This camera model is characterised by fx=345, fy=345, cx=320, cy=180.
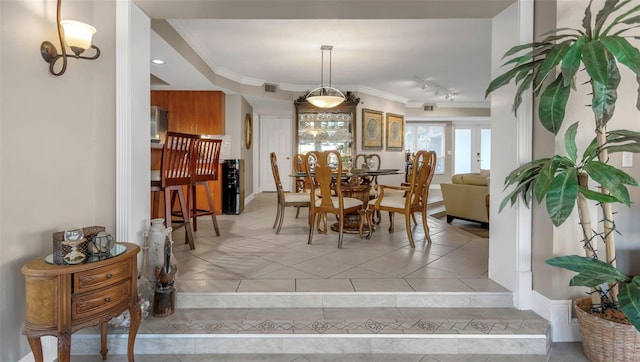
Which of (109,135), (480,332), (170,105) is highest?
(170,105)

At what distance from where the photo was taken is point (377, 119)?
739 centimetres

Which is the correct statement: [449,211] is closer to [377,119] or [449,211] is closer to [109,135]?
[377,119]

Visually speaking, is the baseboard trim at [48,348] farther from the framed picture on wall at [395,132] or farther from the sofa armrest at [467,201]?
the framed picture on wall at [395,132]

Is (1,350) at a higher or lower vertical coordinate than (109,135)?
lower

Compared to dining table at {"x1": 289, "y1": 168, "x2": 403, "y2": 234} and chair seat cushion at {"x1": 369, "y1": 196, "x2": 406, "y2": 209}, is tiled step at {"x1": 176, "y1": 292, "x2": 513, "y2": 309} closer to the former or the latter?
chair seat cushion at {"x1": 369, "y1": 196, "x2": 406, "y2": 209}

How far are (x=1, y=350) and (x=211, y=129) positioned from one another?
180 inches

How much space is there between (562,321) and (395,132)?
6147 mm

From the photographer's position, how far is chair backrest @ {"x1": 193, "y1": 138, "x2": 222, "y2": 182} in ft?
11.8

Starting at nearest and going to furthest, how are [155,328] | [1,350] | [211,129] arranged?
[1,350]
[155,328]
[211,129]

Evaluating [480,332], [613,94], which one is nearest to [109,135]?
[480,332]

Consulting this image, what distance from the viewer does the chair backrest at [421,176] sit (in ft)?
11.1

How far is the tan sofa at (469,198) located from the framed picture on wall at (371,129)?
2120mm

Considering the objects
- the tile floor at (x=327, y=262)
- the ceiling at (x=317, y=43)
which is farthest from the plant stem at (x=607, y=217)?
the ceiling at (x=317, y=43)

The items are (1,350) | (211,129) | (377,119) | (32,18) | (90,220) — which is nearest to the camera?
(1,350)
